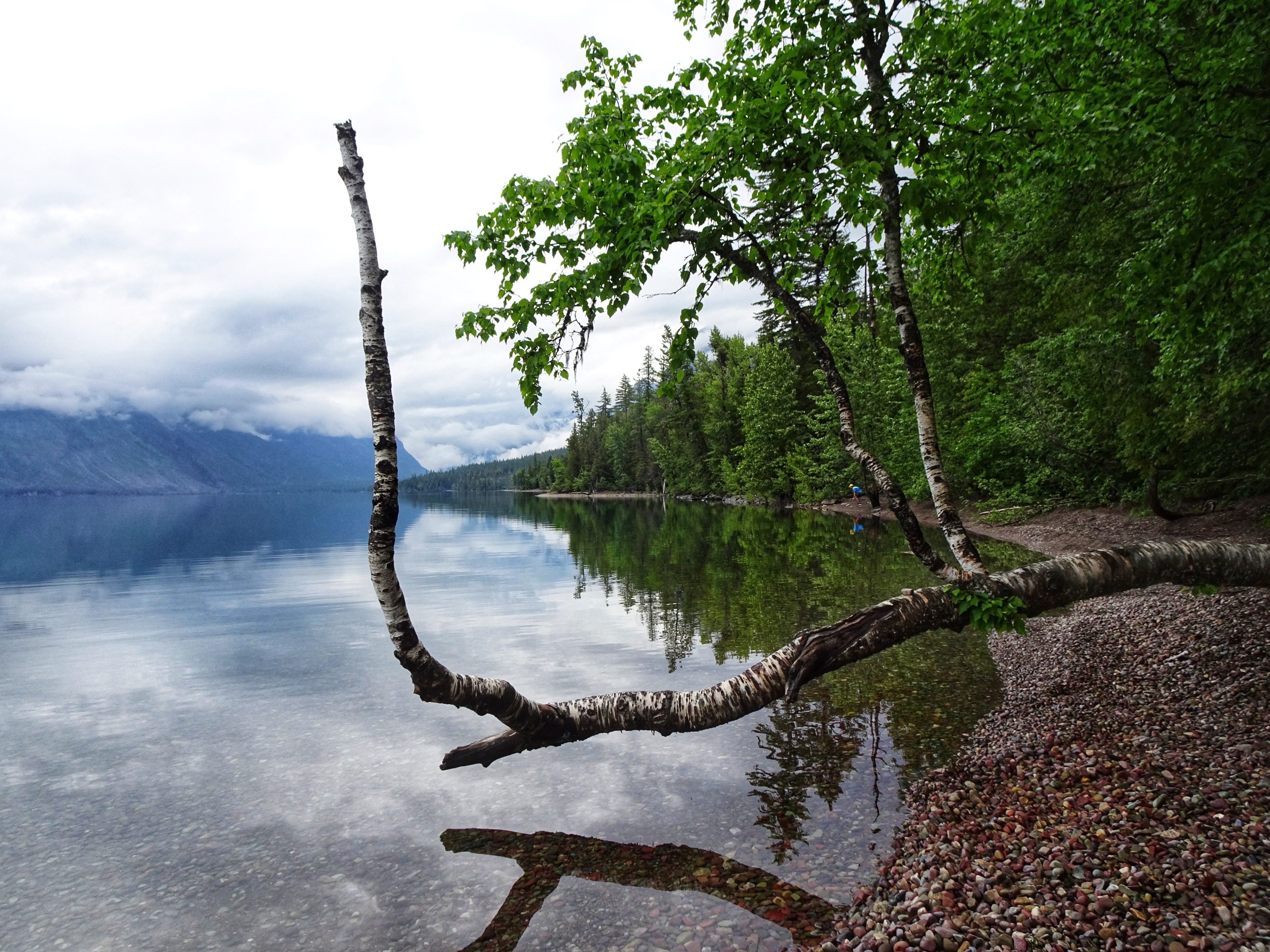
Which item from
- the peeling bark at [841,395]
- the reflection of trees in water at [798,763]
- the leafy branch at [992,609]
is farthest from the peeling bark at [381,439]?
the leafy branch at [992,609]

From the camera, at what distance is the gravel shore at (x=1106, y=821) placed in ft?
17.6

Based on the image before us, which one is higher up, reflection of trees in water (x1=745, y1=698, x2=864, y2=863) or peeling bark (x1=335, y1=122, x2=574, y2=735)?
peeling bark (x1=335, y1=122, x2=574, y2=735)

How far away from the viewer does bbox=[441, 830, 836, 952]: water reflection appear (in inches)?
260

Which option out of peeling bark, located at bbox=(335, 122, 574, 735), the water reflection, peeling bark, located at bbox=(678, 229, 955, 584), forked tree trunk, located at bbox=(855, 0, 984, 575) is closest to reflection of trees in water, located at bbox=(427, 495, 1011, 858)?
the water reflection

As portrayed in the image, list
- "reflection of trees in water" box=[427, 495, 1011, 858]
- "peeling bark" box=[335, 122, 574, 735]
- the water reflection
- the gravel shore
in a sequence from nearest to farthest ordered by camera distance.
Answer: the gravel shore → "peeling bark" box=[335, 122, 574, 735] → the water reflection → "reflection of trees in water" box=[427, 495, 1011, 858]

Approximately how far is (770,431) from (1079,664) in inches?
2340

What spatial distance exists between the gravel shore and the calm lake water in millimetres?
859

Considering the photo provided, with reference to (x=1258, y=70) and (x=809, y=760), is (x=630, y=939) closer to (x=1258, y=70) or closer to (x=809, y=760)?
(x=809, y=760)

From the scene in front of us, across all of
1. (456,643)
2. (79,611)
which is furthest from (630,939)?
(79,611)

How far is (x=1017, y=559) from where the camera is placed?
85.8 ft

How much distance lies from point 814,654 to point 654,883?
3034 millimetres

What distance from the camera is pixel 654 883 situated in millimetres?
7508

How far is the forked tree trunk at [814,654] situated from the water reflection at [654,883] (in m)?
1.50

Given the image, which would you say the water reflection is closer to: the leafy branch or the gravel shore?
the gravel shore
